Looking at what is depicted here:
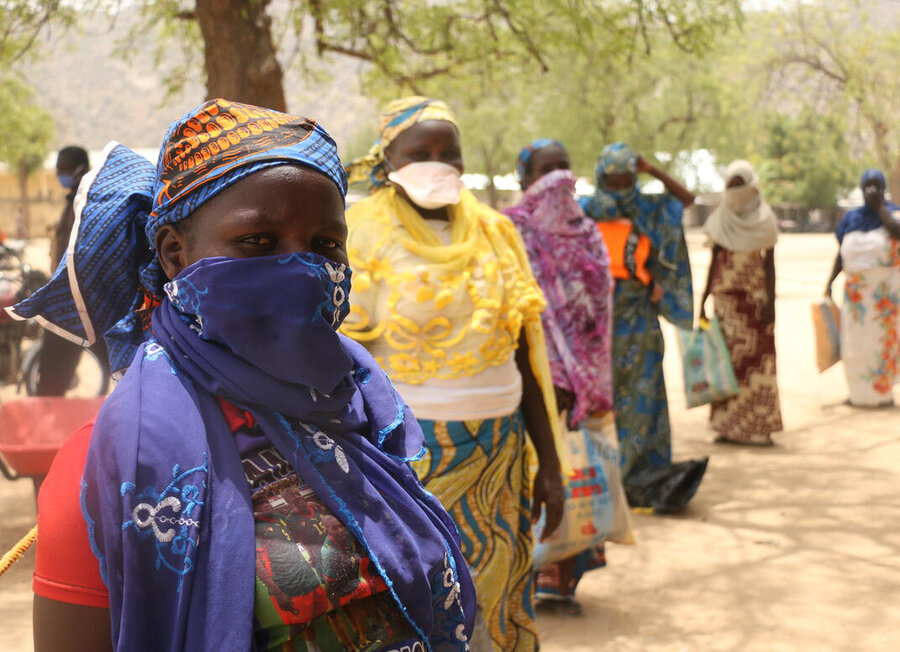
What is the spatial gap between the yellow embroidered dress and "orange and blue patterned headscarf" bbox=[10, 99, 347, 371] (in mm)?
1357

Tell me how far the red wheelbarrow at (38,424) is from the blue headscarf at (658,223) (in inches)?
131

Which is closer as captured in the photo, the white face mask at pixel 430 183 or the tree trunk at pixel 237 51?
the white face mask at pixel 430 183

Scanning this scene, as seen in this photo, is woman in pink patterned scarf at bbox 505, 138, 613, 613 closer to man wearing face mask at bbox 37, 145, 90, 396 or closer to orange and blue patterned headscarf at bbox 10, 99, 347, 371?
orange and blue patterned headscarf at bbox 10, 99, 347, 371

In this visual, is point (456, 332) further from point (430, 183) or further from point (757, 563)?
point (757, 563)

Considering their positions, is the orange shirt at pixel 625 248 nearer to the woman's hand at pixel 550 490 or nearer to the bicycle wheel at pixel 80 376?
the bicycle wheel at pixel 80 376

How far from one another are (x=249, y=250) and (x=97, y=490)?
15.5 inches

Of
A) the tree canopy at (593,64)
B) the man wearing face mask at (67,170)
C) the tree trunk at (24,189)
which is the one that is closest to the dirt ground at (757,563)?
the man wearing face mask at (67,170)

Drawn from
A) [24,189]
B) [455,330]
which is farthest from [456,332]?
[24,189]

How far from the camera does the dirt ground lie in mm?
4699

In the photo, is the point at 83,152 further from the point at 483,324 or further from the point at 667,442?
the point at 483,324

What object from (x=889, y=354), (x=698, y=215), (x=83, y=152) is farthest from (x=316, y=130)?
(x=698, y=215)

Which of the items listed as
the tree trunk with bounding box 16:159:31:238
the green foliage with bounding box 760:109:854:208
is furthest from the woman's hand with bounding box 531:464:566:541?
the green foliage with bounding box 760:109:854:208

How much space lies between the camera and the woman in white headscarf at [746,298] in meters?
8.34

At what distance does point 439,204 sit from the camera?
322 centimetres
